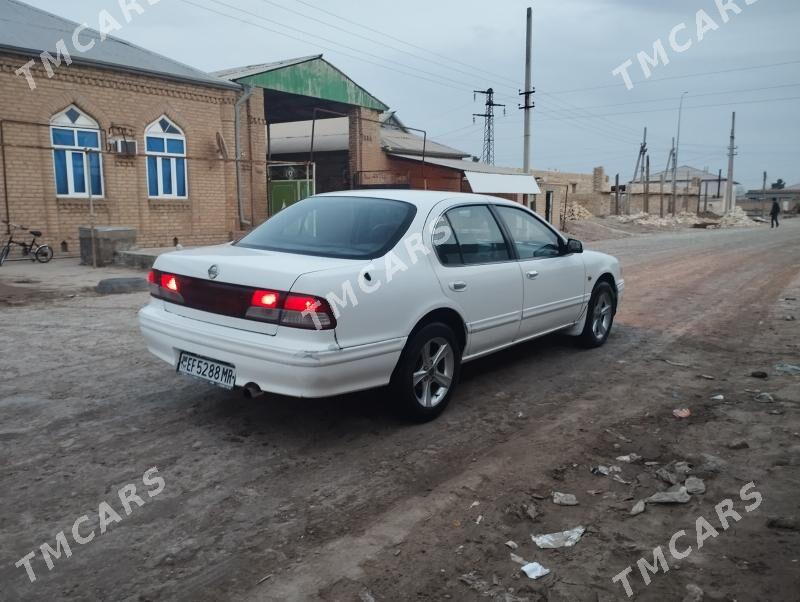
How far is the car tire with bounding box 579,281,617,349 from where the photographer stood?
6594 millimetres

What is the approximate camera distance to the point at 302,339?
12.3 ft

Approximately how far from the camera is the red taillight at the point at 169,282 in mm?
4426

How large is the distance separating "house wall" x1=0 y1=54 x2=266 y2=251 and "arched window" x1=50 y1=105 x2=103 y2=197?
173 mm

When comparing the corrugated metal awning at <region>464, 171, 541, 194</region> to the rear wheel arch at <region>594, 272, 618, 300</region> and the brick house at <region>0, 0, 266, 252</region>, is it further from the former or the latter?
the rear wheel arch at <region>594, 272, 618, 300</region>

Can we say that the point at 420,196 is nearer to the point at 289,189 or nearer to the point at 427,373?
the point at 427,373

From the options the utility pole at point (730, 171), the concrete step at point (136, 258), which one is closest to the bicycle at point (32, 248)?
the concrete step at point (136, 258)

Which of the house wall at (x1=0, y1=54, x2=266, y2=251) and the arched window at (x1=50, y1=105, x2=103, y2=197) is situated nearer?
the house wall at (x1=0, y1=54, x2=266, y2=251)

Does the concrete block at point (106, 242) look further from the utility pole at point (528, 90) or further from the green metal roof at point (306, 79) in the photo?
the utility pole at point (528, 90)

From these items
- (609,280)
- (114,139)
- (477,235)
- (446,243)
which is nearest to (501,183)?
(114,139)

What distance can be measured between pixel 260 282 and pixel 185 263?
79 centimetres

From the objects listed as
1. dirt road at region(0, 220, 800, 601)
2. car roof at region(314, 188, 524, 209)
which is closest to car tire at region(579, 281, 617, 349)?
dirt road at region(0, 220, 800, 601)

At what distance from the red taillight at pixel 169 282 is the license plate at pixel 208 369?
1.51ft

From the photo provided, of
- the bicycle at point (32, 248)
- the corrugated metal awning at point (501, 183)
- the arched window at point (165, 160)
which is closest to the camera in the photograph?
the bicycle at point (32, 248)

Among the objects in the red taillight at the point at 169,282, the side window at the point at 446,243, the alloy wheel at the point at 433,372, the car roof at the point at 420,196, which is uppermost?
the car roof at the point at 420,196
